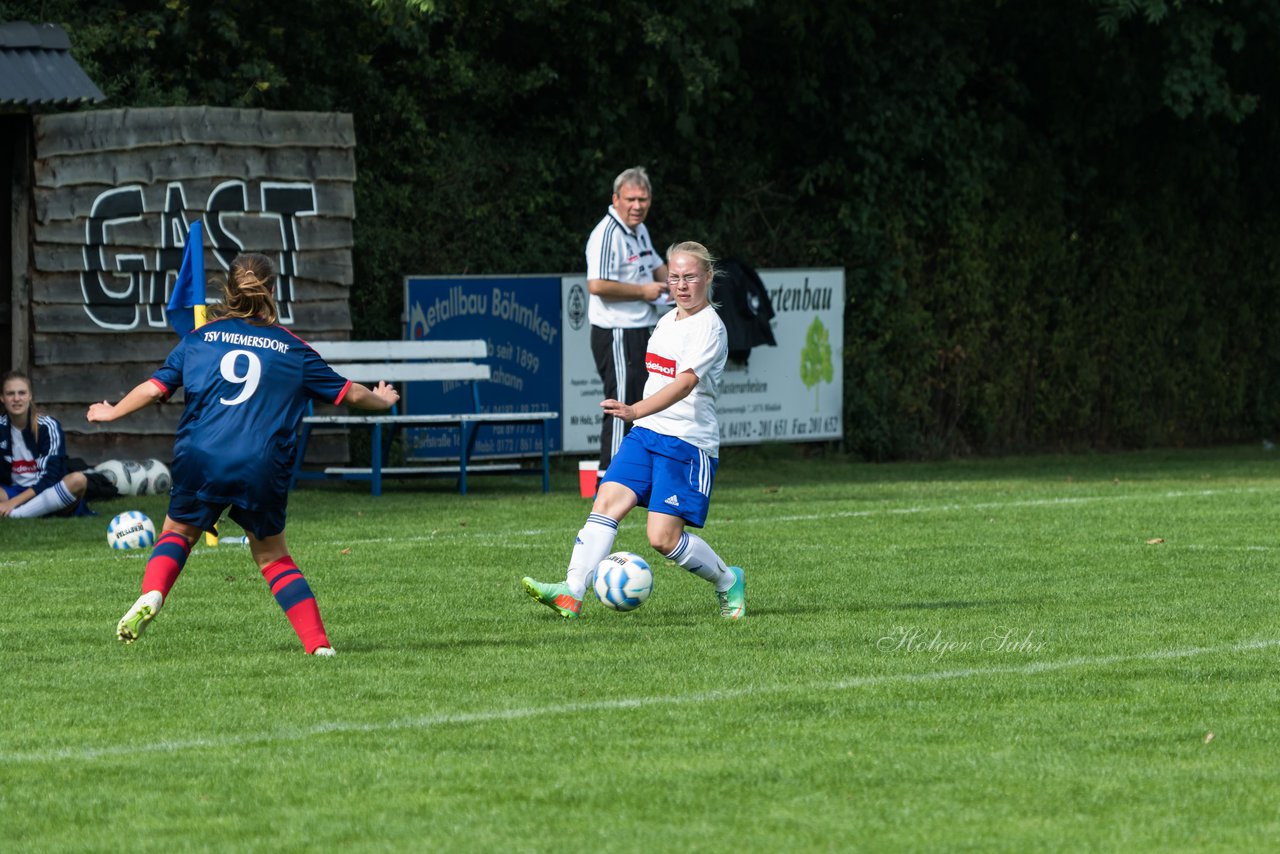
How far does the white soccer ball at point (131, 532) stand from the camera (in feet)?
41.3

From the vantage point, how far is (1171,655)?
27.1ft

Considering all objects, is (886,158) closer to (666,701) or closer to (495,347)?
(495,347)

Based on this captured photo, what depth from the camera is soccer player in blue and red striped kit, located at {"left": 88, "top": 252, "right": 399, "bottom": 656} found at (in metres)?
8.28

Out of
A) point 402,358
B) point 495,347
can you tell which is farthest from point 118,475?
point 495,347

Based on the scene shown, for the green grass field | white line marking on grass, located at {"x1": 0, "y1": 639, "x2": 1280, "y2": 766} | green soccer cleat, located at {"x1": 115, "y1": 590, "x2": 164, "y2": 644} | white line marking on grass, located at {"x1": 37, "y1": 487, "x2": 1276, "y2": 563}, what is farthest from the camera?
white line marking on grass, located at {"x1": 37, "y1": 487, "x2": 1276, "y2": 563}

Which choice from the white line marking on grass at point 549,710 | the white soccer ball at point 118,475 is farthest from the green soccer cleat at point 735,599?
the white soccer ball at point 118,475

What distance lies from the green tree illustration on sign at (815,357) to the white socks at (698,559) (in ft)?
40.0

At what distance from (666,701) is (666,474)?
2.32m

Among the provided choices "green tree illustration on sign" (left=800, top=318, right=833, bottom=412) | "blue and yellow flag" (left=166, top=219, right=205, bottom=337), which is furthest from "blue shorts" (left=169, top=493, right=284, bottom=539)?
"green tree illustration on sign" (left=800, top=318, right=833, bottom=412)

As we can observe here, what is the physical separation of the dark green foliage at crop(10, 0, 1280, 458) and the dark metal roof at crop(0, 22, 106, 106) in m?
1.17

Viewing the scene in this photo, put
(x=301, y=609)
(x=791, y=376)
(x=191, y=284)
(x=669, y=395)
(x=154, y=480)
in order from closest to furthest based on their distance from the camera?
(x=301, y=609), (x=669, y=395), (x=191, y=284), (x=154, y=480), (x=791, y=376)

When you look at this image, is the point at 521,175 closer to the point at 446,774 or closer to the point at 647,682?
the point at 647,682

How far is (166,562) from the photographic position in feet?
27.8

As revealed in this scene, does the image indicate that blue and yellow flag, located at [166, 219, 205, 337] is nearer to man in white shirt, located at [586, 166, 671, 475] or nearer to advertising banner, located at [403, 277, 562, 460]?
man in white shirt, located at [586, 166, 671, 475]
